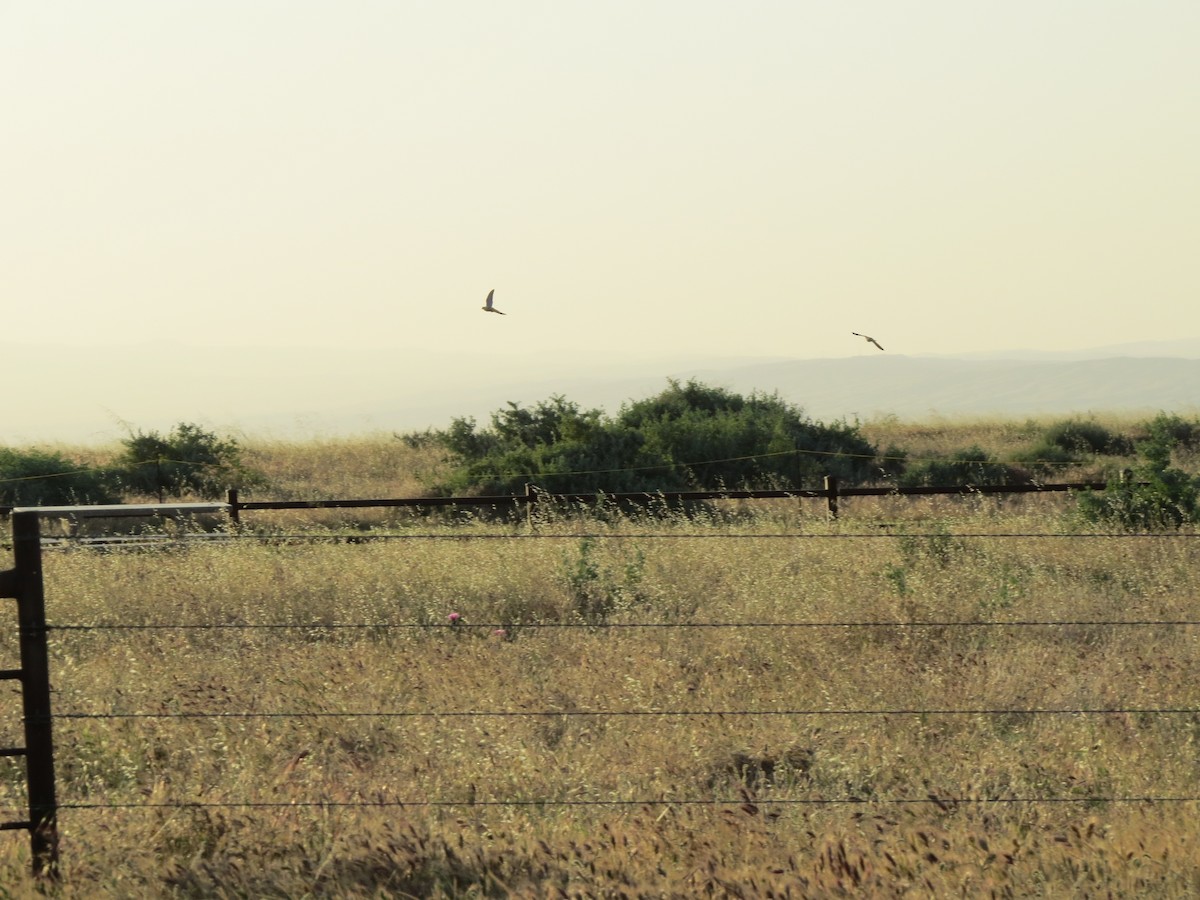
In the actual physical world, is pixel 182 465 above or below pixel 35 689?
above

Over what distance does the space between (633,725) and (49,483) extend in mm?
21256

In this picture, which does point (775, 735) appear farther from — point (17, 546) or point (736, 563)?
point (736, 563)

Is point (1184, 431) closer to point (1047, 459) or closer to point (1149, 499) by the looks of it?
point (1047, 459)

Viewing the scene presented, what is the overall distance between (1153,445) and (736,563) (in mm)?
5534

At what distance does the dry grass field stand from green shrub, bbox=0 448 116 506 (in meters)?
13.4

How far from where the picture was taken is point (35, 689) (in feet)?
14.8

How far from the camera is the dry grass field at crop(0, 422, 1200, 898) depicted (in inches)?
178

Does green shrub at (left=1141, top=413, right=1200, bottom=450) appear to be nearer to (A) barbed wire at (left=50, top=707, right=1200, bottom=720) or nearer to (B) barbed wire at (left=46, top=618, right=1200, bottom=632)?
(B) barbed wire at (left=46, top=618, right=1200, bottom=632)

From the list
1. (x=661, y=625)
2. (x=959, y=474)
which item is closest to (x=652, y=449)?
(x=959, y=474)

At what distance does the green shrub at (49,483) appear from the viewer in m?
23.7

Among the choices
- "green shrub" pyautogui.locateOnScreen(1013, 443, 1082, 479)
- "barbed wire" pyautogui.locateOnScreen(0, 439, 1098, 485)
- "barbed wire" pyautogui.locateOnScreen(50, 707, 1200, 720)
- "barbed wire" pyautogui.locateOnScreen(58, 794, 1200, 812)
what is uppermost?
"barbed wire" pyautogui.locateOnScreen(0, 439, 1098, 485)

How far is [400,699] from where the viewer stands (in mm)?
6938

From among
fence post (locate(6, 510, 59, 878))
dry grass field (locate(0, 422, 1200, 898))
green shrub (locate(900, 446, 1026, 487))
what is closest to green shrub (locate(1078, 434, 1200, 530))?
→ dry grass field (locate(0, 422, 1200, 898))

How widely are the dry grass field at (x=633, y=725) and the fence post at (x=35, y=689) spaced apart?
13 cm
